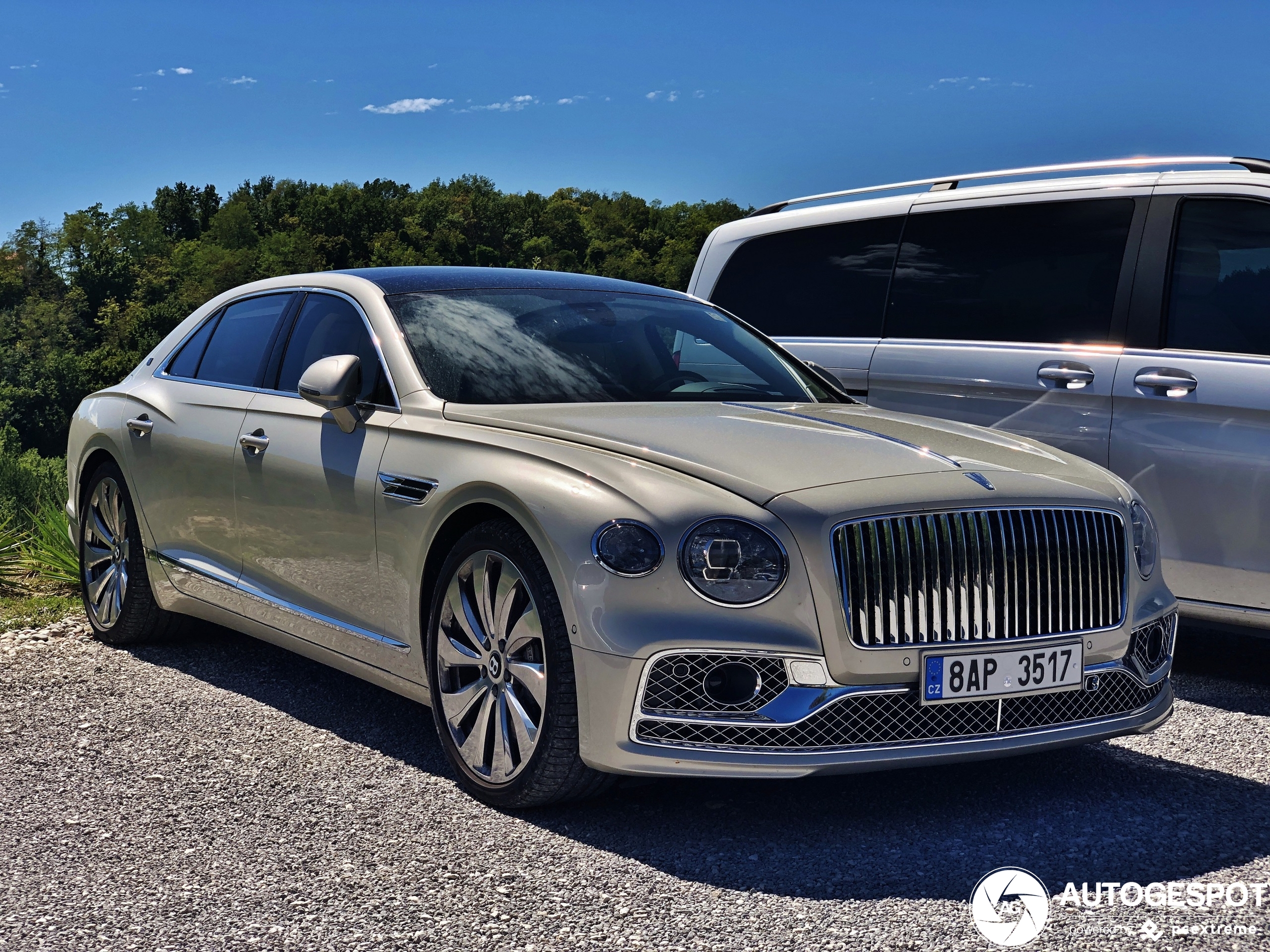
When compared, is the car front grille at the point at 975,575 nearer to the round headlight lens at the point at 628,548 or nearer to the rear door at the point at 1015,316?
the round headlight lens at the point at 628,548

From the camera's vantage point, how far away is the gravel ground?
3.13 m

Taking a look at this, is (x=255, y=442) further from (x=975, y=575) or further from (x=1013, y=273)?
(x=1013, y=273)

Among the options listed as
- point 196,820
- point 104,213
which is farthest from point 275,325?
point 104,213

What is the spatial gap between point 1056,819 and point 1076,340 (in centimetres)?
257

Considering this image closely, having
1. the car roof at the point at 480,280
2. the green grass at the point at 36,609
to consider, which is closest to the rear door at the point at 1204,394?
the car roof at the point at 480,280

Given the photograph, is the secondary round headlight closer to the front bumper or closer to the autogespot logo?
the front bumper

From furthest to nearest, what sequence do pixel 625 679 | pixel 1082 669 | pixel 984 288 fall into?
pixel 984 288 < pixel 1082 669 < pixel 625 679

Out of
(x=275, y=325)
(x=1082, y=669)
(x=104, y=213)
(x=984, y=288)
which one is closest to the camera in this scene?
(x=1082, y=669)

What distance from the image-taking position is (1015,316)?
6.07 m

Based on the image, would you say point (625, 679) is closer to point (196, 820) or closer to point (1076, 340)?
point (196, 820)

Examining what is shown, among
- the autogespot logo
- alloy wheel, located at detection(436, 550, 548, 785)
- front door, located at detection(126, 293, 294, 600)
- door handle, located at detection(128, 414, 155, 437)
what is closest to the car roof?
front door, located at detection(126, 293, 294, 600)

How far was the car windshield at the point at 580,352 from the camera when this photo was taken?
179 inches

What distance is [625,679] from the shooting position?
138 inches

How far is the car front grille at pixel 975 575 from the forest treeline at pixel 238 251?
88.0m
